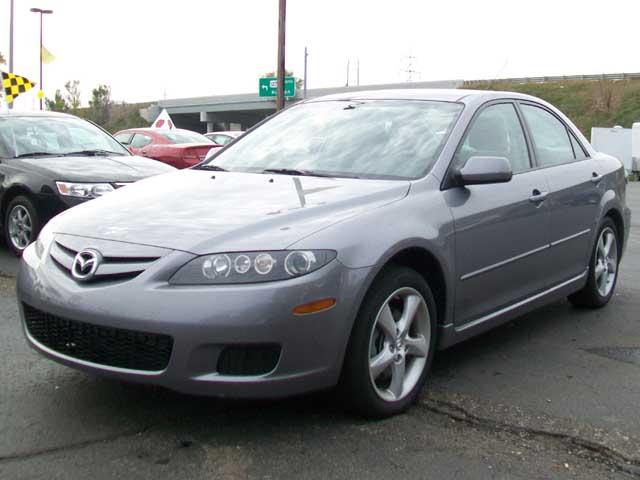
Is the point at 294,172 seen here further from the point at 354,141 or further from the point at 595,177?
the point at 595,177

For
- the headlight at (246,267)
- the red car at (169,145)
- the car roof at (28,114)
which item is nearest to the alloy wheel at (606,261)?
the headlight at (246,267)

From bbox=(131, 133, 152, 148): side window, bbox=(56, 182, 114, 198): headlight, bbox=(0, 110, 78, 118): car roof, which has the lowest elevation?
bbox=(56, 182, 114, 198): headlight

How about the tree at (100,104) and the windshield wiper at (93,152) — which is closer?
the windshield wiper at (93,152)

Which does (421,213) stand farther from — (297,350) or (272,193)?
(297,350)

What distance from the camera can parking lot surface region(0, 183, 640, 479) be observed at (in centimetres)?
306

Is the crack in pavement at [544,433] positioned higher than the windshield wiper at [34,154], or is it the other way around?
the windshield wiper at [34,154]

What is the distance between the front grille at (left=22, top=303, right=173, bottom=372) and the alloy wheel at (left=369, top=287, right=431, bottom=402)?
2.97 ft

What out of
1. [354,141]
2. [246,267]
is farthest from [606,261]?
[246,267]

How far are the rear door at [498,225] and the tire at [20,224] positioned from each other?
4.49m

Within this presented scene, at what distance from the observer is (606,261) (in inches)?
230

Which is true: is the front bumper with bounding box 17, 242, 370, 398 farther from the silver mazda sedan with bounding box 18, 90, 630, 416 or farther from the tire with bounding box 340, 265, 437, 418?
the tire with bounding box 340, 265, 437, 418

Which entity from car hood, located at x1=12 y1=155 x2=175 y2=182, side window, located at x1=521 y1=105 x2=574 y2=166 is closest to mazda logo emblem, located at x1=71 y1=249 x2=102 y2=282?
side window, located at x1=521 y1=105 x2=574 y2=166

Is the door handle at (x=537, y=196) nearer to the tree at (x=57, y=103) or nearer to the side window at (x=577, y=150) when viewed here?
the side window at (x=577, y=150)

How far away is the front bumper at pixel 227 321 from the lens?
120 inches
